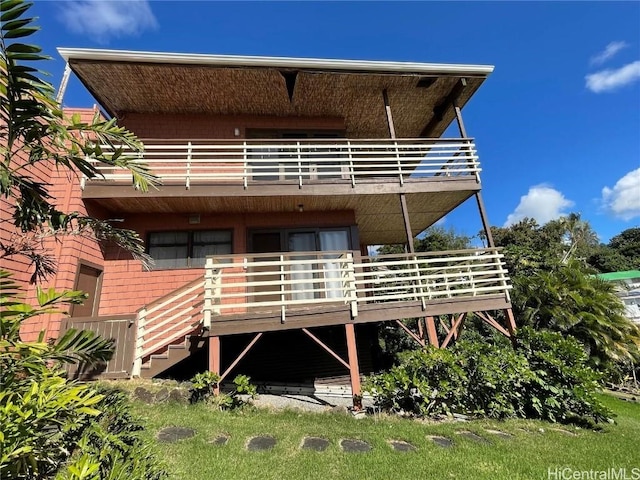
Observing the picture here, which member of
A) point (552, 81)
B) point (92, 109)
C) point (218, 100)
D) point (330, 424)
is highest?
point (552, 81)

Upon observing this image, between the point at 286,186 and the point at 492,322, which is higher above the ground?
the point at 286,186

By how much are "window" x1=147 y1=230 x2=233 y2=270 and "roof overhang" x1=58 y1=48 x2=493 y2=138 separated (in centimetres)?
402

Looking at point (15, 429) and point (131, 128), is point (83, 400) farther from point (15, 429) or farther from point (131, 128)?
point (131, 128)

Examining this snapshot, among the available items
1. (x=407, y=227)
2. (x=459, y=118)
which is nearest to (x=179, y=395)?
(x=407, y=227)

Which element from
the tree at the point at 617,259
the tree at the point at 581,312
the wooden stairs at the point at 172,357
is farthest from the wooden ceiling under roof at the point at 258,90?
the tree at the point at 617,259

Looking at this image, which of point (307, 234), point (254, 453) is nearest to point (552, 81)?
point (307, 234)

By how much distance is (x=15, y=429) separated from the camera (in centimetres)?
202

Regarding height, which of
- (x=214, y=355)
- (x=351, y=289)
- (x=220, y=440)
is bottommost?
(x=220, y=440)

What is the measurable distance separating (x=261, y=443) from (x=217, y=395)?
188cm

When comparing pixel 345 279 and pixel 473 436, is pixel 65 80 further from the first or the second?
pixel 473 436

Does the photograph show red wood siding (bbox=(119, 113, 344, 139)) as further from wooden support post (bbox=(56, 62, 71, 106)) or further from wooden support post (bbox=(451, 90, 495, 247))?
wooden support post (bbox=(451, 90, 495, 247))

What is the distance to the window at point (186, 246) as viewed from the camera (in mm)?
9117

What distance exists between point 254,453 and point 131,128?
383 inches

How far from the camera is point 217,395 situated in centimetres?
629
